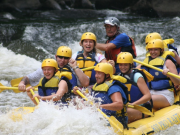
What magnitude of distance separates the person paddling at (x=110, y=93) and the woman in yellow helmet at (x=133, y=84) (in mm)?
320

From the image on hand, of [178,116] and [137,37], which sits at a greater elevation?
[137,37]

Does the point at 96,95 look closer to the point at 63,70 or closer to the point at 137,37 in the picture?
the point at 63,70

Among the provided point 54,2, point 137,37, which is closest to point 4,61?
point 137,37

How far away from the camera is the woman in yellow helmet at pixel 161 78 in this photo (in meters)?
4.73

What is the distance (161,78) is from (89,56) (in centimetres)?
127

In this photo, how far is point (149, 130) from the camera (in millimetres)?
3918

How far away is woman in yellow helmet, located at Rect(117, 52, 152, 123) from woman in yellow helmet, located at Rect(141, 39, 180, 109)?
701 mm

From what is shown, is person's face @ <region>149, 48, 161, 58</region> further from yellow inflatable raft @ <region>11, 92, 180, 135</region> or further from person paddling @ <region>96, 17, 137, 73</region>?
yellow inflatable raft @ <region>11, 92, 180, 135</region>

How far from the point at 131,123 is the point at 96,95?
0.69 metres

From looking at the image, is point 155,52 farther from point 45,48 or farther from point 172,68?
point 45,48

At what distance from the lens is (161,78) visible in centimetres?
486

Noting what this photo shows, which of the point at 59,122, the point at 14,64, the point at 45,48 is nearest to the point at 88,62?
the point at 59,122

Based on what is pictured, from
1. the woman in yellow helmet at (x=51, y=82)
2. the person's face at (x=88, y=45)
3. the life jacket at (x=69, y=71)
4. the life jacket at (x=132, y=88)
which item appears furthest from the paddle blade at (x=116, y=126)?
the person's face at (x=88, y=45)

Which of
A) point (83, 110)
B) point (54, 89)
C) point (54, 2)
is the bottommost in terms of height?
point (83, 110)
